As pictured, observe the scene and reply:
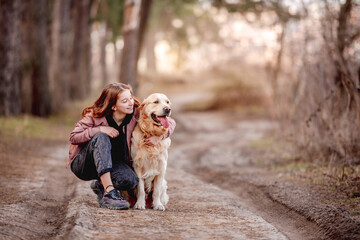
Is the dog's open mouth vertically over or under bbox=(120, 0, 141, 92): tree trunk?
under

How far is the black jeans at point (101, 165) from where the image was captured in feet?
15.1

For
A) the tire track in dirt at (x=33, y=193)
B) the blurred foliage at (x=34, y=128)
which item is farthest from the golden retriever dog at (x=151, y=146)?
the blurred foliage at (x=34, y=128)

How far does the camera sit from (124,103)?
4824 mm

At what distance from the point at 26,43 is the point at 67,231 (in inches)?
438

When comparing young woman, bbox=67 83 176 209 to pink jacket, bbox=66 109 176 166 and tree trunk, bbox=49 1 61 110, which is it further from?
tree trunk, bbox=49 1 61 110

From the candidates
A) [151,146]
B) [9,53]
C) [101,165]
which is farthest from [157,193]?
[9,53]

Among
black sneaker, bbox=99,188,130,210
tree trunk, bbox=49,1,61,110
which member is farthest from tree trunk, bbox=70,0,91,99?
black sneaker, bbox=99,188,130,210

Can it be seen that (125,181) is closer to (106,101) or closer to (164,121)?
(164,121)

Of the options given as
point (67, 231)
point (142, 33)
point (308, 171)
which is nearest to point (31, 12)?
point (142, 33)

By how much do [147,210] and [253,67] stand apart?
56.2 feet

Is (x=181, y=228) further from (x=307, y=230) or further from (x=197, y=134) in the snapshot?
(x=197, y=134)

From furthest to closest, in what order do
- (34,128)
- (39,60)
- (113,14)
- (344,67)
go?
(113,14)
(39,60)
(34,128)
(344,67)

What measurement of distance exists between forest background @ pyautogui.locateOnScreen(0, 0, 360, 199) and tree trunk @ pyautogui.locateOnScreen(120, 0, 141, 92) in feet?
0.11

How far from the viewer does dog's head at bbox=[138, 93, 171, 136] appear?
480 cm
